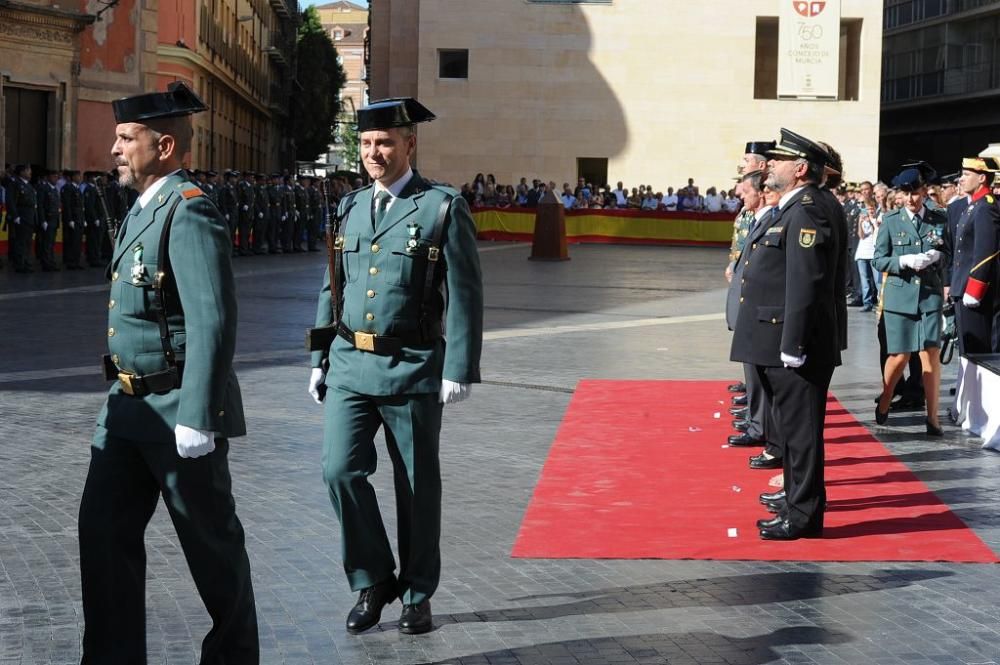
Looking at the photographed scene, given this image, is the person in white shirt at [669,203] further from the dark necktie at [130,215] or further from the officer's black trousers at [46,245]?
the dark necktie at [130,215]

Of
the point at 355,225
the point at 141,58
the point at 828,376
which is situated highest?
the point at 141,58

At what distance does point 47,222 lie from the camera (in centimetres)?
2584

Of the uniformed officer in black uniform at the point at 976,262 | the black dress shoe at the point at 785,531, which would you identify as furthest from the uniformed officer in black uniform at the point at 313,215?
the black dress shoe at the point at 785,531

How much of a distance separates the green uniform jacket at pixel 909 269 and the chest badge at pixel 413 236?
19.7 feet

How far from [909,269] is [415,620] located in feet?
20.6

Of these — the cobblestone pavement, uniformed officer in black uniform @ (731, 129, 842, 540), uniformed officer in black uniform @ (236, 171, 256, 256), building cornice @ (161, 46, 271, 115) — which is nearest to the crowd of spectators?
building cornice @ (161, 46, 271, 115)

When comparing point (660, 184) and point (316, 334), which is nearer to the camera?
point (316, 334)

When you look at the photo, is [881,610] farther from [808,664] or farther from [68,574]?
[68,574]

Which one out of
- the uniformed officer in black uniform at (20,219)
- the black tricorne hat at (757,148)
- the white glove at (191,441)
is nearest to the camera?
the white glove at (191,441)

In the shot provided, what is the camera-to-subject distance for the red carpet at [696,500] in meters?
7.16

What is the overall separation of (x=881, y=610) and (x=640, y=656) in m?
1.23

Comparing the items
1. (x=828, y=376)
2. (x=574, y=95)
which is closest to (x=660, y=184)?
(x=574, y=95)

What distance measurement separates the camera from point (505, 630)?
18.8ft

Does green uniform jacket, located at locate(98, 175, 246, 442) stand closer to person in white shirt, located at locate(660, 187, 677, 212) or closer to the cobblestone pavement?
the cobblestone pavement
